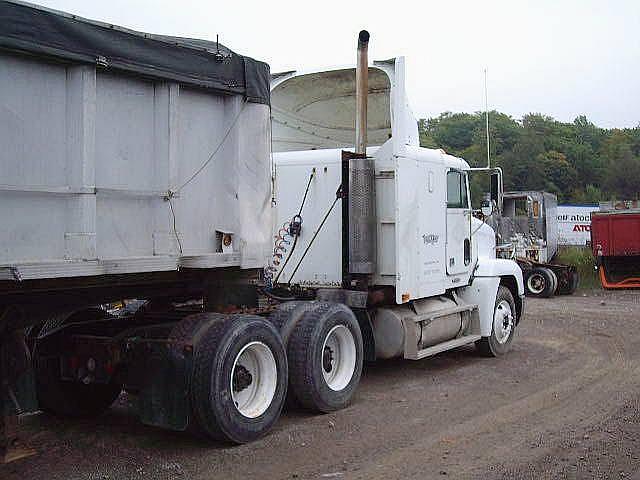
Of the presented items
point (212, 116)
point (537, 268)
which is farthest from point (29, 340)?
point (537, 268)

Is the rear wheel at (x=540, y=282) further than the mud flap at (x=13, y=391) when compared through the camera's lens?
Yes

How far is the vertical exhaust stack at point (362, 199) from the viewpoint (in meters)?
8.71

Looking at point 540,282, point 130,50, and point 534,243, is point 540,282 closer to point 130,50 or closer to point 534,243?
point 534,243

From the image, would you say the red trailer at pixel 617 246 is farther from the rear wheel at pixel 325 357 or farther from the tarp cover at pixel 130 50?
the tarp cover at pixel 130 50

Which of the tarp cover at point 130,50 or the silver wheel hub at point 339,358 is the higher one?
the tarp cover at point 130,50

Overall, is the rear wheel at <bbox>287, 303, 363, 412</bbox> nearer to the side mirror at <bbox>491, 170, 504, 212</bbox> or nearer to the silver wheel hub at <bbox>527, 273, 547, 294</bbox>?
the side mirror at <bbox>491, 170, 504, 212</bbox>

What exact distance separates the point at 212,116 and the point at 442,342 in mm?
5033

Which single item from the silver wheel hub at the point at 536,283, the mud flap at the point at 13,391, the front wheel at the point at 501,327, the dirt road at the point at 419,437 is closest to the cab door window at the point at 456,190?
the front wheel at the point at 501,327

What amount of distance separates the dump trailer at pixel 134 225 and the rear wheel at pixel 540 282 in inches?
595

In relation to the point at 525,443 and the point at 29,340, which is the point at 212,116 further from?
the point at 525,443

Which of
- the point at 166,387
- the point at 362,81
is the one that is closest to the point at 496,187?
the point at 362,81

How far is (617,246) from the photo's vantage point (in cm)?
2177

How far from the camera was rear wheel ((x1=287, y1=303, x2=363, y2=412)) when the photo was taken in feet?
23.4

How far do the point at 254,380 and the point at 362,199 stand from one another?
2978 millimetres
